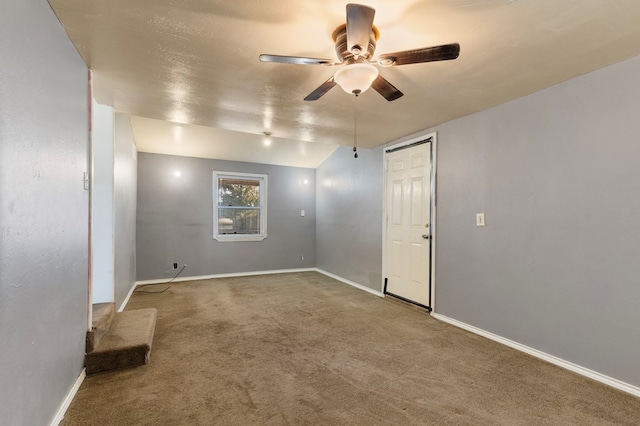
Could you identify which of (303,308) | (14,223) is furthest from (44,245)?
(303,308)

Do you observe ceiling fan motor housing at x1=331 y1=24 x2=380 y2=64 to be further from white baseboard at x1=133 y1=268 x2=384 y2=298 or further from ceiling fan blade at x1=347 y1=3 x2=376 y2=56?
white baseboard at x1=133 y1=268 x2=384 y2=298

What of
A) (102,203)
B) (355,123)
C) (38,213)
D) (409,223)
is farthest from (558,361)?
(102,203)

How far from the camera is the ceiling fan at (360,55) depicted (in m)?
1.36

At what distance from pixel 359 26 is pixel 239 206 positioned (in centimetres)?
498

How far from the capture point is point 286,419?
1.68 m

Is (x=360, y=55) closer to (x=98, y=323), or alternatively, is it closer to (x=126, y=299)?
(x=98, y=323)

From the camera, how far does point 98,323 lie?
2.36 m

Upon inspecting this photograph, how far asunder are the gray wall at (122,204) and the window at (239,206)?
1.65m

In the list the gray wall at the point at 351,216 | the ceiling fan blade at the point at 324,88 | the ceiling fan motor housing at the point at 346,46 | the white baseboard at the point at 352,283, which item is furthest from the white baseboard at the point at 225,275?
the ceiling fan motor housing at the point at 346,46

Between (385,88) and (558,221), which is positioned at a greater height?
(385,88)

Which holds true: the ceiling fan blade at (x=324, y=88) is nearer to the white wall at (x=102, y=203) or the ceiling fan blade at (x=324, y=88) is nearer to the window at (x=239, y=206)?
the white wall at (x=102, y=203)

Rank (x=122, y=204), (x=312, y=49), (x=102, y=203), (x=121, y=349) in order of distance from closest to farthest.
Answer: (x=312, y=49) → (x=121, y=349) → (x=102, y=203) → (x=122, y=204)

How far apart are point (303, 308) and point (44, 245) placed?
282 centimetres

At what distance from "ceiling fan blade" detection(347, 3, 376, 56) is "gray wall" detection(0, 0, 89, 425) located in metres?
1.36
